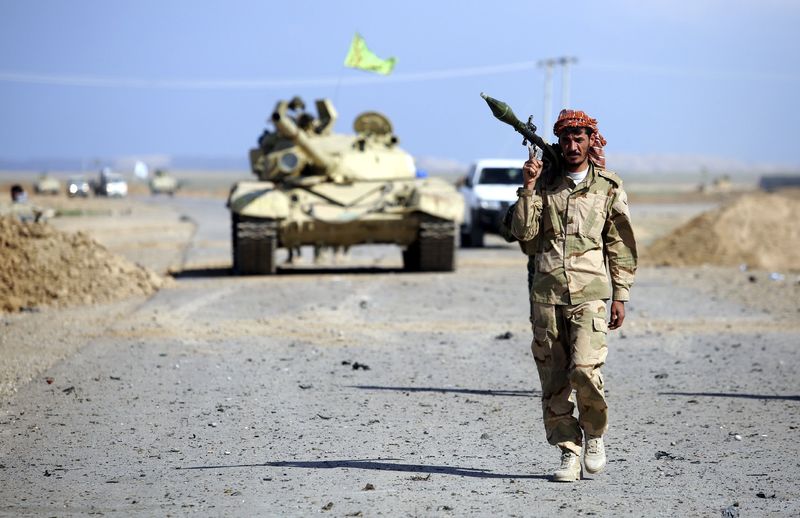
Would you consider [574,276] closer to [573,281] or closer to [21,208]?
[573,281]

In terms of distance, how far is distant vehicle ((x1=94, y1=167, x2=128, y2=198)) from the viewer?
3036 inches

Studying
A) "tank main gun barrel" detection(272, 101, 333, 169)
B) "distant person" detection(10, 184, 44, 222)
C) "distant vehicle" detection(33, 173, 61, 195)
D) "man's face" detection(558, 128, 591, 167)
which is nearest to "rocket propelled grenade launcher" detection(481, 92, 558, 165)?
"man's face" detection(558, 128, 591, 167)

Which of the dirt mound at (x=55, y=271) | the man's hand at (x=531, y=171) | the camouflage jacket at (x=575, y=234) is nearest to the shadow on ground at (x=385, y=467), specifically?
the camouflage jacket at (x=575, y=234)

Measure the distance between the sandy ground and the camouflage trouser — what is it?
0.97 ft

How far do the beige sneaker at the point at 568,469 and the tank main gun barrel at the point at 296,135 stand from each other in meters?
14.6

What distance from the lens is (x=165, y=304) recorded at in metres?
16.6

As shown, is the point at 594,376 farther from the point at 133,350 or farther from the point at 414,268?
the point at 414,268

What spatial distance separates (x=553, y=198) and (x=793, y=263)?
1900cm

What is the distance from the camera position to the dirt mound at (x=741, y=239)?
82.2 feet

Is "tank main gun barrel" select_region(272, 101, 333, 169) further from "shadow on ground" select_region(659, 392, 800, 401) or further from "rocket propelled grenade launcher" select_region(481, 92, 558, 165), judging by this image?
"rocket propelled grenade launcher" select_region(481, 92, 558, 165)

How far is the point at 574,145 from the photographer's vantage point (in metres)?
6.93

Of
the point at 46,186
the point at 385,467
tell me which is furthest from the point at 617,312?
the point at 46,186

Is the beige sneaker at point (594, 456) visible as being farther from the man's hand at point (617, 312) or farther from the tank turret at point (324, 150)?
the tank turret at point (324, 150)

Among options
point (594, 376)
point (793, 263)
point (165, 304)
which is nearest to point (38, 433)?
point (594, 376)
